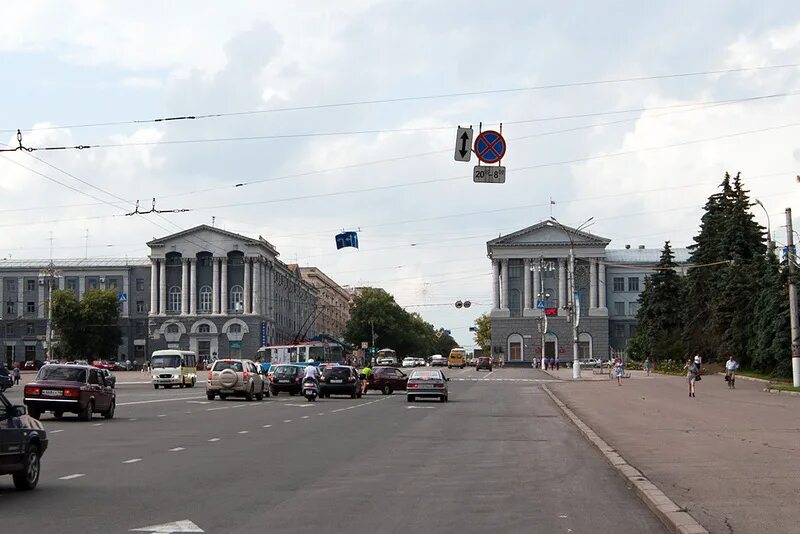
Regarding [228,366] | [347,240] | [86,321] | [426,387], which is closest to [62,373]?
[228,366]

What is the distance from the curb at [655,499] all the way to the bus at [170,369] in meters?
48.2

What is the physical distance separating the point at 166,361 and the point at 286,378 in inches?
650

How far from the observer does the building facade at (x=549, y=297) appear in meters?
142

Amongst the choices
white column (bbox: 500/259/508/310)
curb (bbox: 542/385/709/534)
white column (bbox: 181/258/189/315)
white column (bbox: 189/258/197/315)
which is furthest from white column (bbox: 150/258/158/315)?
curb (bbox: 542/385/709/534)

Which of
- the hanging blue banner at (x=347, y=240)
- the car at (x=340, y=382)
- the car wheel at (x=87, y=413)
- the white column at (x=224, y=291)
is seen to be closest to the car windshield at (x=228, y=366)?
the car at (x=340, y=382)

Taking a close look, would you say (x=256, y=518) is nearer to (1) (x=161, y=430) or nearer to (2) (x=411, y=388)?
(1) (x=161, y=430)

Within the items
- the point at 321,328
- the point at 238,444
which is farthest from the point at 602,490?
the point at 321,328

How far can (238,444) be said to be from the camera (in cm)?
2116

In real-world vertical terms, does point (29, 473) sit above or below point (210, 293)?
below

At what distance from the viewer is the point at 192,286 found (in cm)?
12938

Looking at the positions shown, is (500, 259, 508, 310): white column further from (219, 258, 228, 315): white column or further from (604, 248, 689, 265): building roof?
(219, 258, 228, 315): white column

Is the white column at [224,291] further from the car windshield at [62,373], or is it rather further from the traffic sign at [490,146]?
the traffic sign at [490,146]

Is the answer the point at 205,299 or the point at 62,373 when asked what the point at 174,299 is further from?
the point at 62,373

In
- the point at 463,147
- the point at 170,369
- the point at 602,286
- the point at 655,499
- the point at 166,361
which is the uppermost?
the point at 602,286
